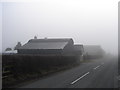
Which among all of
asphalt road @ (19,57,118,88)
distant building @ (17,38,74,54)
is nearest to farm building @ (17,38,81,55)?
distant building @ (17,38,74,54)

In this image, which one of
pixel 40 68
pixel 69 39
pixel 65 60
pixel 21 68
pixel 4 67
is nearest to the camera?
pixel 4 67

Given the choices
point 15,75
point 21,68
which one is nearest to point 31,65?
point 21,68

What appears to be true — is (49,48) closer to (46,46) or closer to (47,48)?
(47,48)

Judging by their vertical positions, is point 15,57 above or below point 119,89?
above

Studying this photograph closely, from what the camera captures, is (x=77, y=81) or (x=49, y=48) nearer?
(x=77, y=81)

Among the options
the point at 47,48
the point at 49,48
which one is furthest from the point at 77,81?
the point at 47,48

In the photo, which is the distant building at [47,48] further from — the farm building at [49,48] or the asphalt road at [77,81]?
the asphalt road at [77,81]

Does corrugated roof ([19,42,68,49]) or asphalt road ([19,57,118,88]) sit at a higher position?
corrugated roof ([19,42,68,49])

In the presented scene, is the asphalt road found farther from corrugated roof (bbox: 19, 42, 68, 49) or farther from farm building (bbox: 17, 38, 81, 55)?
corrugated roof (bbox: 19, 42, 68, 49)

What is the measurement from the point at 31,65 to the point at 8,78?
5.12 meters

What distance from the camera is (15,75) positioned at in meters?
16.8

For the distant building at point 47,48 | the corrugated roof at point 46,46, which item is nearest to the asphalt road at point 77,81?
the distant building at point 47,48

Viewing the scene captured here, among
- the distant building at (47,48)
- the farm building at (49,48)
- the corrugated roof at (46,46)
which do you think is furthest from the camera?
the corrugated roof at (46,46)

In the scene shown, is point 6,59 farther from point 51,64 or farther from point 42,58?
point 51,64
